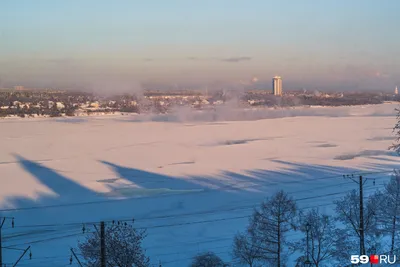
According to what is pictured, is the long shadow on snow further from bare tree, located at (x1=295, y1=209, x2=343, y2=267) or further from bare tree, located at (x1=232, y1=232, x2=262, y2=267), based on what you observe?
bare tree, located at (x1=295, y1=209, x2=343, y2=267)

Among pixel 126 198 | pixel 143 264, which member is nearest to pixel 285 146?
pixel 126 198

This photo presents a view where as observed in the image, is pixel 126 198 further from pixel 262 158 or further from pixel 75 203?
pixel 262 158

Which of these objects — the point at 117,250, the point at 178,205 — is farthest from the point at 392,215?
the point at 178,205

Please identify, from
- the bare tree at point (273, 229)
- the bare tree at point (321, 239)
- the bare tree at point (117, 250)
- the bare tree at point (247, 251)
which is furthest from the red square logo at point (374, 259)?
the bare tree at point (117, 250)

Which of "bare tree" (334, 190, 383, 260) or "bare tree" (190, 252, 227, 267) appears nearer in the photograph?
"bare tree" (190, 252, 227, 267)

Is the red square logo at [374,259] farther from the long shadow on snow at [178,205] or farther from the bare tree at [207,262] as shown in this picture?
the long shadow on snow at [178,205]

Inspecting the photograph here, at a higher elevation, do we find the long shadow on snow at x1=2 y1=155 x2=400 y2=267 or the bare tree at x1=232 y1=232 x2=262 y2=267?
the bare tree at x1=232 y1=232 x2=262 y2=267

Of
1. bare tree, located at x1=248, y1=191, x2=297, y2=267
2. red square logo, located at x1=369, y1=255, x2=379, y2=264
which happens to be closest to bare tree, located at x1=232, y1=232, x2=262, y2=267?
bare tree, located at x1=248, y1=191, x2=297, y2=267
